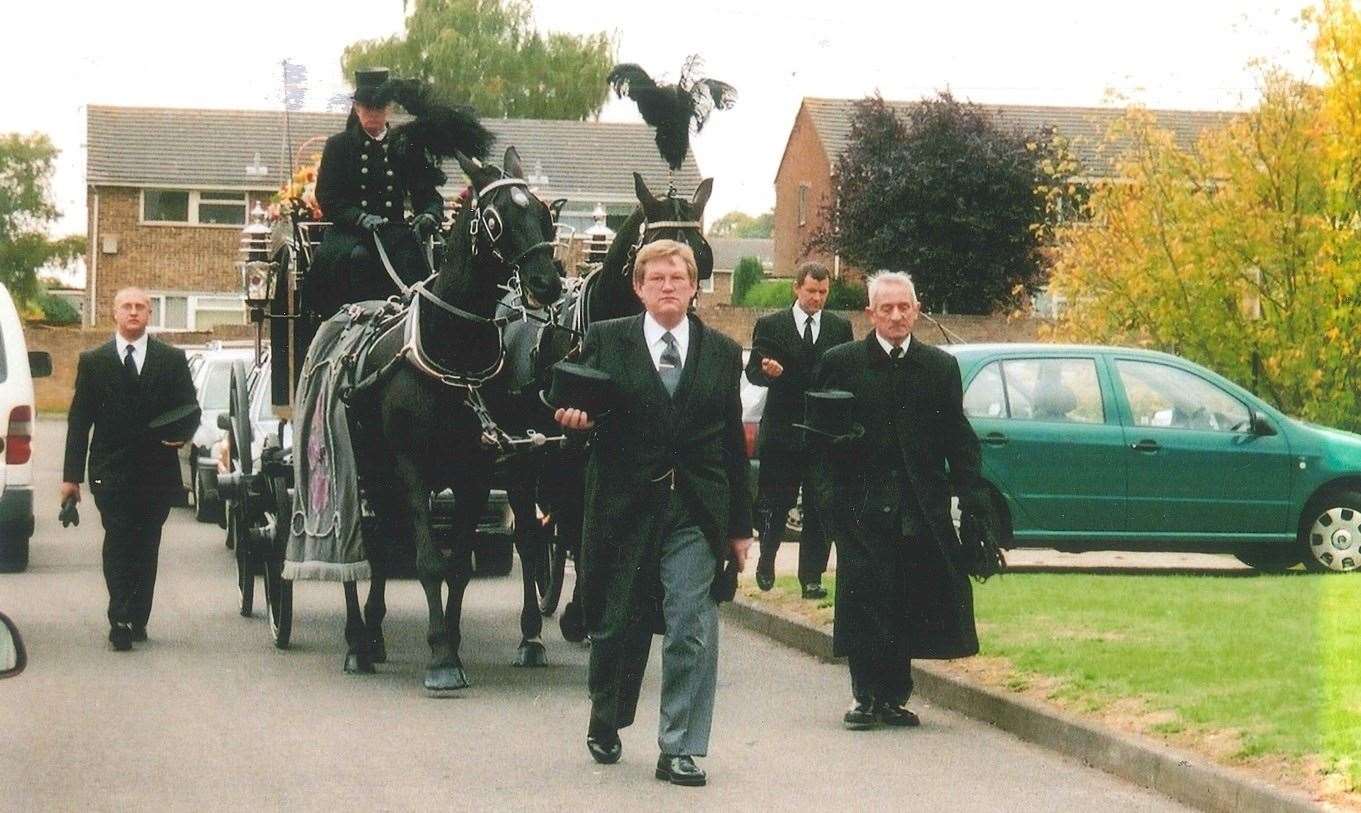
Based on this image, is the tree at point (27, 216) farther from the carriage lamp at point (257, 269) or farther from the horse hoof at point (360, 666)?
the horse hoof at point (360, 666)

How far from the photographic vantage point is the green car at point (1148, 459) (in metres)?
16.3

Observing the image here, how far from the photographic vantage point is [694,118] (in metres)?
11.6

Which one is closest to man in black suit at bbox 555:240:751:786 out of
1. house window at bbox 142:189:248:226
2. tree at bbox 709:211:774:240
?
house window at bbox 142:189:248:226

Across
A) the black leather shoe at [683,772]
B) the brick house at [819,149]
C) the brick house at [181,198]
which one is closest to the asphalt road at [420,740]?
the black leather shoe at [683,772]

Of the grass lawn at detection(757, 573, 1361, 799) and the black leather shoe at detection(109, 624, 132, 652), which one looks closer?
the grass lawn at detection(757, 573, 1361, 799)

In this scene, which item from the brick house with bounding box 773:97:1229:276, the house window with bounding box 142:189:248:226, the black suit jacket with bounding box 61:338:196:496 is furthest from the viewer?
the brick house with bounding box 773:97:1229:276

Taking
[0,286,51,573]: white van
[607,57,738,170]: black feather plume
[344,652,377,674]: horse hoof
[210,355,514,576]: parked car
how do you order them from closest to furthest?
1. [607,57,738,170]: black feather plume
2. [344,652,377,674]: horse hoof
3. [210,355,514,576]: parked car
4. [0,286,51,573]: white van

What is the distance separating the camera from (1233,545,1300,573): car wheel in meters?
17.3

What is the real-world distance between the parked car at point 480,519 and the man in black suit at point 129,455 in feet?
2.21

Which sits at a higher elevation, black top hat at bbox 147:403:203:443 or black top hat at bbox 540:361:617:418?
black top hat at bbox 540:361:617:418

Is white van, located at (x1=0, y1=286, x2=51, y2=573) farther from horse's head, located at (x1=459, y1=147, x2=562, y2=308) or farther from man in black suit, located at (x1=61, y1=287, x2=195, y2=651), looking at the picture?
horse's head, located at (x1=459, y1=147, x2=562, y2=308)

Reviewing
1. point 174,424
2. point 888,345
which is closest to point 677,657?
point 888,345

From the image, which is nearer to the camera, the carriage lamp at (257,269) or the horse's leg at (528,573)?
the horse's leg at (528,573)

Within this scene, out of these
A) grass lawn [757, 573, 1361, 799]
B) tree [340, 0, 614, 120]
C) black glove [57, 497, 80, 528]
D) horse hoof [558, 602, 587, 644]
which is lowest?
horse hoof [558, 602, 587, 644]
